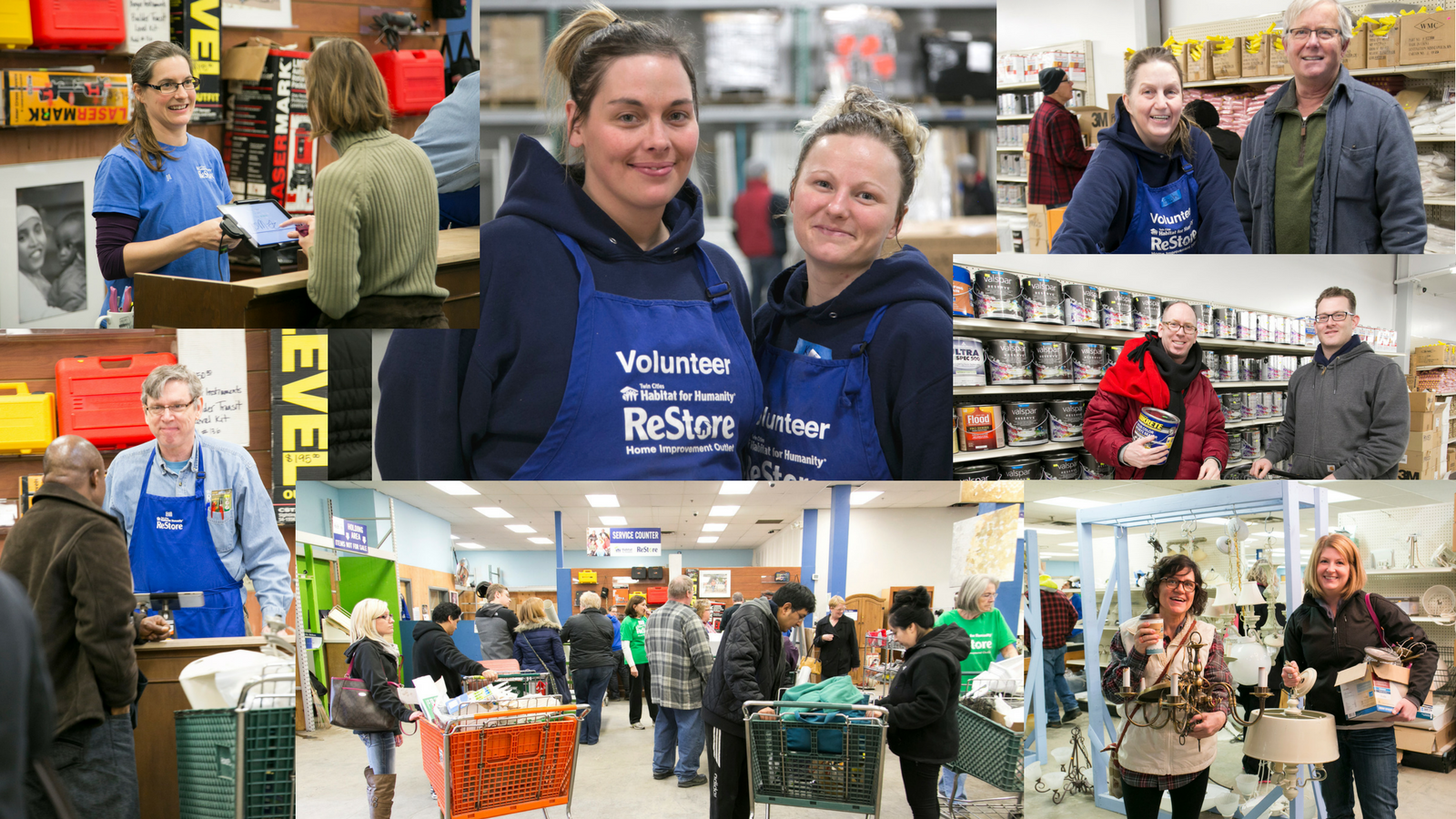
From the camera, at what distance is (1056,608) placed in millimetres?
3768

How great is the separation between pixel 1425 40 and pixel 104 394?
17.2ft

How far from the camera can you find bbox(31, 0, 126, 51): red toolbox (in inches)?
131

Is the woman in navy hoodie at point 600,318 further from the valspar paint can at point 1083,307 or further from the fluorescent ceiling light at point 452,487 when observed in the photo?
the valspar paint can at point 1083,307

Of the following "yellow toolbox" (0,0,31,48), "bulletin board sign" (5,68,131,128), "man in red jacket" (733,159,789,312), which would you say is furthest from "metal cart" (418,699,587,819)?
"yellow toolbox" (0,0,31,48)

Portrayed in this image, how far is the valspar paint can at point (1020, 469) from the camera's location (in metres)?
3.79

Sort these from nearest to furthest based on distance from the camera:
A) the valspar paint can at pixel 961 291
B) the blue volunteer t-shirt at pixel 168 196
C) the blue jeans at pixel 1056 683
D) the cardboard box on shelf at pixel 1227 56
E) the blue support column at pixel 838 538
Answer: the blue volunteer t-shirt at pixel 168 196, the blue support column at pixel 838 538, the valspar paint can at pixel 961 291, the blue jeans at pixel 1056 683, the cardboard box on shelf at pixel 1227 56

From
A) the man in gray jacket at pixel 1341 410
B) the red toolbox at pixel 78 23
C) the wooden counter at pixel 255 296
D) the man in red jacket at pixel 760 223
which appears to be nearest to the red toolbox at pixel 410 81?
the wooden counter at pixel 255 296

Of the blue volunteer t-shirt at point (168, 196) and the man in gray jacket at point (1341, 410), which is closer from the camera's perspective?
the blue volunteer t-shirt at point (168, 196)

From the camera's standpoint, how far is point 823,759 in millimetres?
3441

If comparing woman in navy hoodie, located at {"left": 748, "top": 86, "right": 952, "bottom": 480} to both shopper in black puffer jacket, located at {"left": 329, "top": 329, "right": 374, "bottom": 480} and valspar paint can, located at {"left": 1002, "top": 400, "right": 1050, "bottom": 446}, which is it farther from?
shopper in black puffer jacket, located at {"left": 329, "top": 329, "right": 374, "bottom": 480}

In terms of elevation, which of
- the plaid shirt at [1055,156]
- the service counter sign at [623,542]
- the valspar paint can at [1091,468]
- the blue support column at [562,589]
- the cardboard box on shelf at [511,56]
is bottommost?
the blue support column at [562,589]

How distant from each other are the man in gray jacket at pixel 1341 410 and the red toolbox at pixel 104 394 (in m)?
4.20

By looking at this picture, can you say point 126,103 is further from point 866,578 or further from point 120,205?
point 866,578

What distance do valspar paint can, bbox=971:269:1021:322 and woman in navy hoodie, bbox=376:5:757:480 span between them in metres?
0.89
